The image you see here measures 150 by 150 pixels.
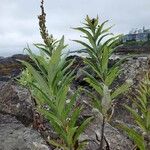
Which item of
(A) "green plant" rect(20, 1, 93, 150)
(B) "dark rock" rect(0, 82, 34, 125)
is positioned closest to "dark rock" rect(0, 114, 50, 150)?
(B) "dark rock" rect(0, 82, 34, 125)

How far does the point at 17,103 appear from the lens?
1020cm

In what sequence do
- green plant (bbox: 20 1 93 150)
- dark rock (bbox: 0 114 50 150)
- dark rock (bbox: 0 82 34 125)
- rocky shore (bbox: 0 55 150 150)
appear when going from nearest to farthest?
green plant (bbox: 20 1 93 150), dark rock (bbox: 0 114 50 150), rocky shore (bbox: 0 55 150 150), dark rock (bbox: 0 82 34 125)

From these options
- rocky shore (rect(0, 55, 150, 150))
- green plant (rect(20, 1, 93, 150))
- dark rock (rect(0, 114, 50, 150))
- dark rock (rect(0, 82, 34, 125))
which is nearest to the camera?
green plant (rect(20, 1, 93, 150))

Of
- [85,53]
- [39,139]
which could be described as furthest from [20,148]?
[85,53]

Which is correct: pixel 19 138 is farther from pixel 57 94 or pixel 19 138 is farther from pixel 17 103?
pixel 17 103

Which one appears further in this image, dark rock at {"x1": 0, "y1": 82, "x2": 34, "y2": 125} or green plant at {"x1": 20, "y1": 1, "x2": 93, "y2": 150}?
dark rock at {"x1": 0, "y1": 82, "x2": 34, "y2": 125}

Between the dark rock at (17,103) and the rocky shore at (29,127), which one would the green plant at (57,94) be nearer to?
the rocky shore at (29,127)

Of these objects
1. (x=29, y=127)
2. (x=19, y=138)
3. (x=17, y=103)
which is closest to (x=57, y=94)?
(x=19, y=138)

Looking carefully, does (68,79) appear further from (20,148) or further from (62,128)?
(20,148)

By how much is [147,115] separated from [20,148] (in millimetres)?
2575

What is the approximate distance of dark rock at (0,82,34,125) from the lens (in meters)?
9.62

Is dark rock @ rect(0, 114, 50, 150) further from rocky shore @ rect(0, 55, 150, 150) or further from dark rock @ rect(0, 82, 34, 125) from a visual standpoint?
dark rock @ rect(0, 82, 34, 125)

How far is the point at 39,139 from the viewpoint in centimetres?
732

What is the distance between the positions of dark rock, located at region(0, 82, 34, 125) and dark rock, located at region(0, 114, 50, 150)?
4.75ft
